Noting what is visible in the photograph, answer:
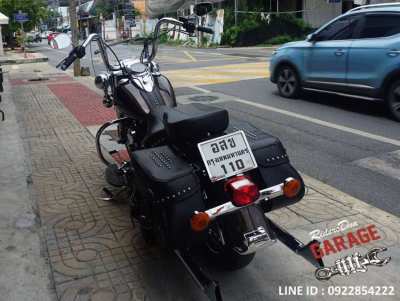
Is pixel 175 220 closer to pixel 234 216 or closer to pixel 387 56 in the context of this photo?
pixel 234 216

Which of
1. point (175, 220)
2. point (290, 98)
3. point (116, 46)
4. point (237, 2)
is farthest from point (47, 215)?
point (237, 2)

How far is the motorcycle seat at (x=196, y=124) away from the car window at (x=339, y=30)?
21.1 ft

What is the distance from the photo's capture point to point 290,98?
10250mm

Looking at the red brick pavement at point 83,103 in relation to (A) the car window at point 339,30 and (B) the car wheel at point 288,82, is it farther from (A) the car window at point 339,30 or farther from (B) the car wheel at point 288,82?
(A) the car window at point 339,30

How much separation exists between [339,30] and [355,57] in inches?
32.7

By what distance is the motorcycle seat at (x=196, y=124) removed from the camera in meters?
2.95

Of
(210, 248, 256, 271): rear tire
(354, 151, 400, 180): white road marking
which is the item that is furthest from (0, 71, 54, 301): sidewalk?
(354, 151, 400, 180): white road marking

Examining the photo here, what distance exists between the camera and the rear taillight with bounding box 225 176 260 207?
268 cm

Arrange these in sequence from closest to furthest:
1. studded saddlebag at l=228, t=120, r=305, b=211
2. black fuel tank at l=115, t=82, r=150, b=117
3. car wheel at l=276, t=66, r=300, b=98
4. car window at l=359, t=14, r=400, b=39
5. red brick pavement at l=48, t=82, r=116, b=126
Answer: studded saddlebag at l=228, t=120, r=305, b=211, black fuel tank at l=115, t=82, r=150, b=117, car window at l=359, t=14, r=400, b=39, red brick pavement at l=48, t=82, r=116, b=126, car wheel at l=276, t=66, r=300, b=98

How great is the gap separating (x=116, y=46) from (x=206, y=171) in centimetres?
266

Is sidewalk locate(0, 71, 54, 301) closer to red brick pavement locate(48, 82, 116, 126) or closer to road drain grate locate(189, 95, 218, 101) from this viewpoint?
red brick pavement locate(48, 82, 116, 126)

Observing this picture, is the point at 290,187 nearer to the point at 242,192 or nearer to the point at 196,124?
the point at 242,192

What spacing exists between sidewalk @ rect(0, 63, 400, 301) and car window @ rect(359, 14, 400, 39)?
400cm

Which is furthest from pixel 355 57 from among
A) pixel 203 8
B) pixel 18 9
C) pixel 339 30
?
pixel 18 9
